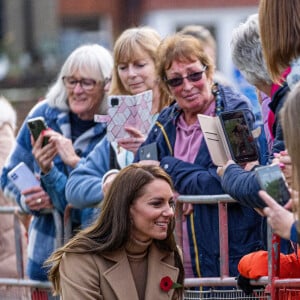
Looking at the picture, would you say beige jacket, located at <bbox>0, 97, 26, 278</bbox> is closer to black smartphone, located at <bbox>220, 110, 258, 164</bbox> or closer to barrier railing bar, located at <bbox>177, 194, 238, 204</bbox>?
barrier railing bar, located at <bbox>177, 194, 238, 204</bbox>

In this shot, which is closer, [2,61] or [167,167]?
[167,167]

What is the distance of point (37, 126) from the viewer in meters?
7.50

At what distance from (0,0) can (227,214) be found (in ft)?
108

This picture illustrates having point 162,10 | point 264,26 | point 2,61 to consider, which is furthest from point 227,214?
point 162,10

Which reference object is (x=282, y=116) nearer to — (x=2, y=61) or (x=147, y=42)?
(x=147, y=42)

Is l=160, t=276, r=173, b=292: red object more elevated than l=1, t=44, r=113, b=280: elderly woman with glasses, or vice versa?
l=1, t=44, r=113, b=280: elderly woman with glasses

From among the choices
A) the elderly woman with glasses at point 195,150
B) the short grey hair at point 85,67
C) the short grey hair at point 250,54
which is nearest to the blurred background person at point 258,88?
the short grey hair at point 250,54

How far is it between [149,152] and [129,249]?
0.90 metres

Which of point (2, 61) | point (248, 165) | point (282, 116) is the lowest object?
point (2, 61)

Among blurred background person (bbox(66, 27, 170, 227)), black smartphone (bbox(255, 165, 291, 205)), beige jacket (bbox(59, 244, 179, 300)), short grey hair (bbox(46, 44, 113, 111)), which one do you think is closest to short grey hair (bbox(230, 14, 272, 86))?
blurred background person (bbox(66, 27, 170, 227))

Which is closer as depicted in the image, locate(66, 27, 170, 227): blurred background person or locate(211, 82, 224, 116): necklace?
locate(211, 82, 224, 116): necklace

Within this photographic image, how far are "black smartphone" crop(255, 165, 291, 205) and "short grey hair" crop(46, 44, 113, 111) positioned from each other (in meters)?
2.81

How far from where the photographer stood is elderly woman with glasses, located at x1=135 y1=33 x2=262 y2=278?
21.4ft

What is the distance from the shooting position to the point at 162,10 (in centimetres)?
3616
